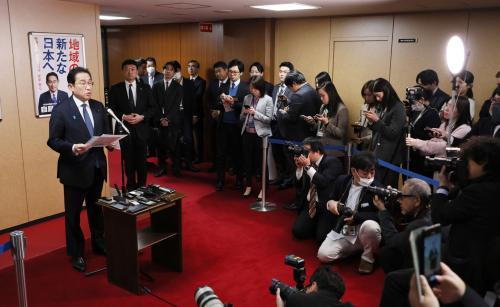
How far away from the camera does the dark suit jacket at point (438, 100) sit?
4949mm

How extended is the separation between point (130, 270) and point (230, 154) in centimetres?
306

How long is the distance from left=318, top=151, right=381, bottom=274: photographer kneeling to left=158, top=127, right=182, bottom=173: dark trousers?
10.1 ft

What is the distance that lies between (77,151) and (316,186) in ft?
7.13

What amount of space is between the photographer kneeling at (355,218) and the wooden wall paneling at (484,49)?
2642 millimetres

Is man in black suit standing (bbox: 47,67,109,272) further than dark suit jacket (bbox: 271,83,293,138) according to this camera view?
No

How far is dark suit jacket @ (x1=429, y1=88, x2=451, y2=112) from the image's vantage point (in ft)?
16.2

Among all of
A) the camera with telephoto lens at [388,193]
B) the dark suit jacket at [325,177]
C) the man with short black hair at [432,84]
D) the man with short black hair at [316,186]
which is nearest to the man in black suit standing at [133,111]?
the man with short black hair at [316,186]

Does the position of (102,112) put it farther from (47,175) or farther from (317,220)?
(317,220)

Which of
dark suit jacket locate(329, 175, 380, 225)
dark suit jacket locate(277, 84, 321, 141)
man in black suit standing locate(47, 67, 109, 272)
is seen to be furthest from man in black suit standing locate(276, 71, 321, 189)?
man in black suit standing locate(47, 67, 109, 272)

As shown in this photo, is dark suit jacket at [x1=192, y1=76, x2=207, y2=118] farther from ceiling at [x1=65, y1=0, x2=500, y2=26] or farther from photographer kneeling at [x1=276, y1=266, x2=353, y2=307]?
photographer kneeling at [x1=276, y1=266, x2=353, y2=307]

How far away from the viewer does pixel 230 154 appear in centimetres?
618

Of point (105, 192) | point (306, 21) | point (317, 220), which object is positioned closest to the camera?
point (317, 220)

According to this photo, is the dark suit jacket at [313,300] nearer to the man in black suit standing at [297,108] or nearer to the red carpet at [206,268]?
the red carpet at [206,268]

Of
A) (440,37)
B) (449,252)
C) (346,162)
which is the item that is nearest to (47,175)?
(346,162)
